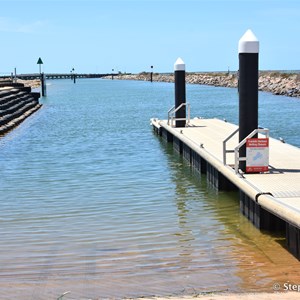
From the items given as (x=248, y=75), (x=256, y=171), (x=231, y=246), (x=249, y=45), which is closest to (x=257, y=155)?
(x=256, y=171)

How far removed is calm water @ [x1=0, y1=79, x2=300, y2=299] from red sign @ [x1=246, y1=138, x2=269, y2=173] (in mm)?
1041

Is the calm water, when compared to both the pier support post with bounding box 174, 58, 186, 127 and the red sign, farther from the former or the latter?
the pier support post with bounding box 174, 58, 186, 127

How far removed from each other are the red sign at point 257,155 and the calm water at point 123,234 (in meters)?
1.04

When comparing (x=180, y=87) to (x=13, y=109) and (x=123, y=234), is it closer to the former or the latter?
(x=123, y=234)

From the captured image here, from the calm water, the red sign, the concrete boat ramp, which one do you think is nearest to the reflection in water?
the calm water

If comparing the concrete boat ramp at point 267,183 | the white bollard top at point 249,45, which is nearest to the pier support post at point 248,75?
the white bollard top at point 249,45

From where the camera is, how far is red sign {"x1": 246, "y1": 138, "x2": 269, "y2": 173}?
1165 centimetres

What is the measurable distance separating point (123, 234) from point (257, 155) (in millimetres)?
3202

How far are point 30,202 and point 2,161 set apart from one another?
23.5 ft

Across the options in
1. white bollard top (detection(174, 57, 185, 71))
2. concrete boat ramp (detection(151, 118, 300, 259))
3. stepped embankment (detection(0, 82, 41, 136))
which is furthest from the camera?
stepped embankment (detection(0, 82, 41, 136))

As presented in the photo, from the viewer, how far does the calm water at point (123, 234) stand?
808cm

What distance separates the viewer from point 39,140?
27078mm

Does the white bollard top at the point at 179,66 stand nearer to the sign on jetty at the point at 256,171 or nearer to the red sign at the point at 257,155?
the sign on jetty at the point at 256,171

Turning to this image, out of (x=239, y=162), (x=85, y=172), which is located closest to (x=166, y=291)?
(x=239, y=162)
